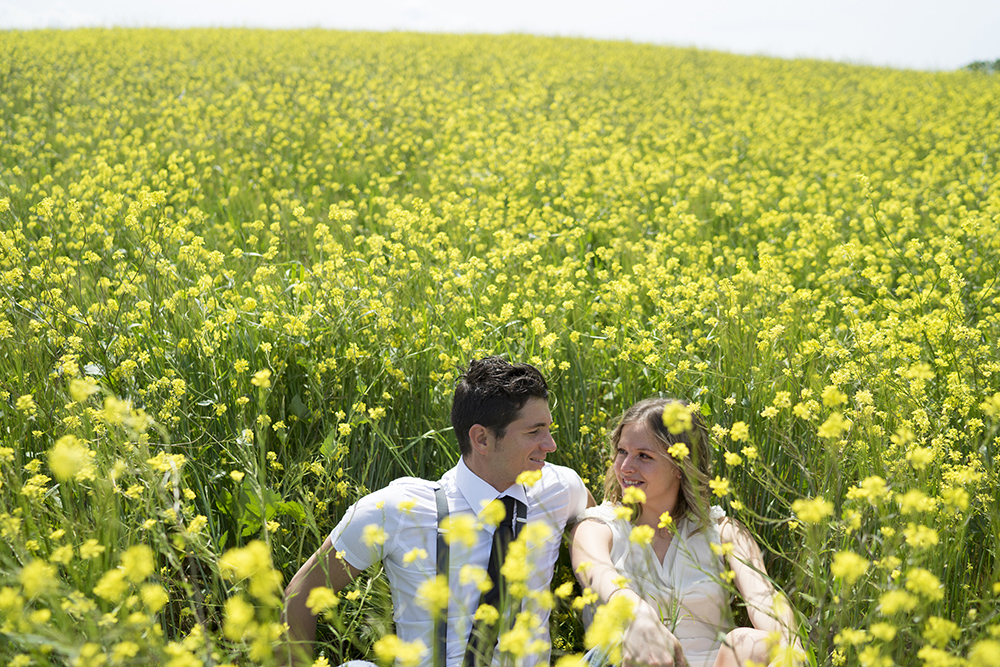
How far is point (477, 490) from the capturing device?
2.52 metres

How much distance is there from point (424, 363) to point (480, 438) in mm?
948

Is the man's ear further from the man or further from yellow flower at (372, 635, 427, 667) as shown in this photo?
yellow flower at (372, 635, 427, 667)

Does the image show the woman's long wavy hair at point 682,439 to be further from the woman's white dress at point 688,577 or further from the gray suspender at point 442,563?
the gray suspender at point 442,563

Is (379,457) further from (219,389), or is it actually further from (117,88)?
(117,88)

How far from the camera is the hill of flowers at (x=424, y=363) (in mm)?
1788

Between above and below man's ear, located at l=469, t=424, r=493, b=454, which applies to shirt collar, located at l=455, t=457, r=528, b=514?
below

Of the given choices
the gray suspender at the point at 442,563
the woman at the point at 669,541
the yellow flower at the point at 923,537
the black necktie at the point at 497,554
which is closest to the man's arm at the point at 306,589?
the gray suspender at the point at 442,563

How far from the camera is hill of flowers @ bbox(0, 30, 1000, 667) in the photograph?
1788mm

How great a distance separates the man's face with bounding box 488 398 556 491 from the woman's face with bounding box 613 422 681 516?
365 millimetres

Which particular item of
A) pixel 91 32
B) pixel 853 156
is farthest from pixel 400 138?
pixel 91 32

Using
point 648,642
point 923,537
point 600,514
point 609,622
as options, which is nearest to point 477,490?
point 600,514

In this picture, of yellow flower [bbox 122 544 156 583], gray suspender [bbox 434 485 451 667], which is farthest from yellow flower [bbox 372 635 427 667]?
gray suspender [bbox 434 485 451 667]

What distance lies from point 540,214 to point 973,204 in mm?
4227

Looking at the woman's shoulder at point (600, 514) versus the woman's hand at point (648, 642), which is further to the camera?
the woman's shoulder at point (600, 514)
